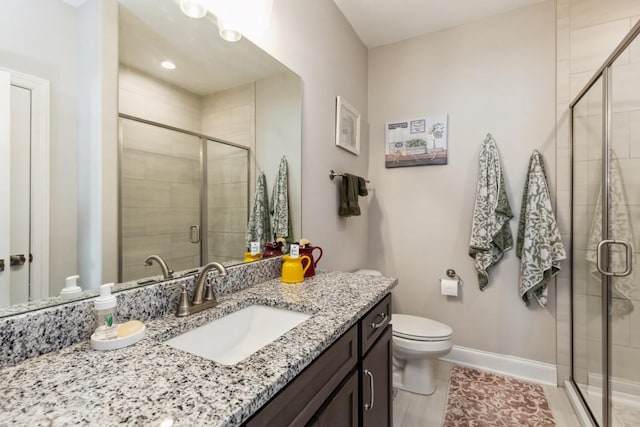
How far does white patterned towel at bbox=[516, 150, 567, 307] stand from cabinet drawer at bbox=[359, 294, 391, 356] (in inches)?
49.2

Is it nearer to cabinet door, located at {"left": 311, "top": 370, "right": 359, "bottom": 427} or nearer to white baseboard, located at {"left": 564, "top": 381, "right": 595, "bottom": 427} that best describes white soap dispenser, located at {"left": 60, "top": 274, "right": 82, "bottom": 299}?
cabinet door, located at {"left": 311, "top": 370, "right": 359, "bottom": 427}

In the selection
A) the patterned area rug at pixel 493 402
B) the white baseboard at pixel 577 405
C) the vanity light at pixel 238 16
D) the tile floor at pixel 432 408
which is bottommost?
the tile floor at pixel 432 408

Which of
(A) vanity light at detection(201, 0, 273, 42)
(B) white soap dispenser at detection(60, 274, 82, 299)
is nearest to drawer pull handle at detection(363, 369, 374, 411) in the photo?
(B) white soap dispenser at detection(60, 274, 82, 299)

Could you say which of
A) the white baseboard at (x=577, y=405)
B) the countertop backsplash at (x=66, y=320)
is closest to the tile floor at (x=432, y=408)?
the white baseboard at (x=577, y=405)

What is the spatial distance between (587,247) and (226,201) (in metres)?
2.12

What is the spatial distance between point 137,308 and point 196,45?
988 millimetres

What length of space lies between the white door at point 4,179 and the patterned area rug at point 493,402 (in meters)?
1.99

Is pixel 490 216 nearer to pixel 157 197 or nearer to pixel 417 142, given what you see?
pixel 417 142

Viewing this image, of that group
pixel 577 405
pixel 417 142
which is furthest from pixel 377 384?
pixel 417 142

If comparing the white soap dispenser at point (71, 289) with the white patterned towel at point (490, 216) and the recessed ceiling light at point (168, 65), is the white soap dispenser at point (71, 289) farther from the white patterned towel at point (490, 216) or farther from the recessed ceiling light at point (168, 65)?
the white patterned towel at point (490, 216)

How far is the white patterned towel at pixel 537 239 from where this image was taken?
1.88 metres

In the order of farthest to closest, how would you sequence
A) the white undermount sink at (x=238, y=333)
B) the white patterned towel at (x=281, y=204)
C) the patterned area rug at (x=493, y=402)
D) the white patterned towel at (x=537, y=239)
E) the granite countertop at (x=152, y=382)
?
the white patterned towel at (x=537, y=239)
the patterned area rug at (x=493, y=402)
the white patterned towel at (x=281, y=204)
the white undermount sink at (x=238, y=333)
the granite countertop at (x=152, y=382)

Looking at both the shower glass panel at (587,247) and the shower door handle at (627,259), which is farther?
the shower glass panel at (587,247)

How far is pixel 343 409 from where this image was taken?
35.0 inches
